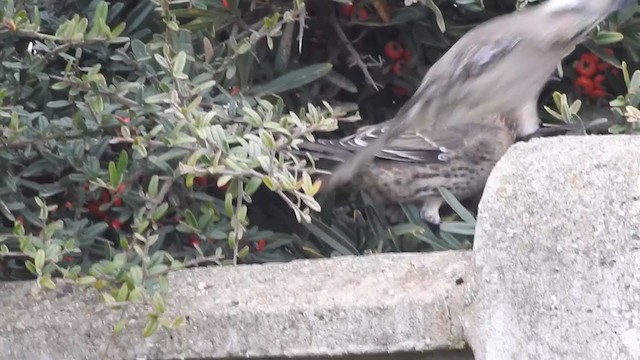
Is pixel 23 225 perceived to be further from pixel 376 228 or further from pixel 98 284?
pixel 376 228

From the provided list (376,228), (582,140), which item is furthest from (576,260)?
(376,228)

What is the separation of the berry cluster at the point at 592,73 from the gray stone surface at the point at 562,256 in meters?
1.00

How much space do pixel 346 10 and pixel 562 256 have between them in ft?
3.87

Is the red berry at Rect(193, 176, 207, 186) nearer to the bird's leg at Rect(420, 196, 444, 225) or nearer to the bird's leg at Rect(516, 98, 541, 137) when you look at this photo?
the bird's leg at Rect(420, 196, 444, 225)

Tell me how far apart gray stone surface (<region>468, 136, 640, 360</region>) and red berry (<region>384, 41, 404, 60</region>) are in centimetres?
105

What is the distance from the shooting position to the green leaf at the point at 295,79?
2479 mm

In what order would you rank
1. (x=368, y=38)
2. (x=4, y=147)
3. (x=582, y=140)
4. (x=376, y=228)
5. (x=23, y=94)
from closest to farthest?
(x=582, y=140) → (x=4, y=147) → (x=23, y=94) → (x=376, y=228) → (x=368, y=38)

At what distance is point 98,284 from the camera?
186 cm

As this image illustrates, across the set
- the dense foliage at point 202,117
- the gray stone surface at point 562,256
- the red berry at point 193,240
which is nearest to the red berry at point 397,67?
the dense foliage at point 202,117

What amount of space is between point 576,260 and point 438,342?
0.27m

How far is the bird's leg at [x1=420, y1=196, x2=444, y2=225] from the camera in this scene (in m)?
2.72

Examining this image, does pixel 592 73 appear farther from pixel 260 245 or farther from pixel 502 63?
pixel 260 245

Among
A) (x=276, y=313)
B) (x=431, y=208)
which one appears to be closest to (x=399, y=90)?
(x=431, y=208)

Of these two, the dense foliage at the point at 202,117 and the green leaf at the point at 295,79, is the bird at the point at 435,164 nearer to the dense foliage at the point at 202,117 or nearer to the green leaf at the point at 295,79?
the dense foliage at the point at 202,117
